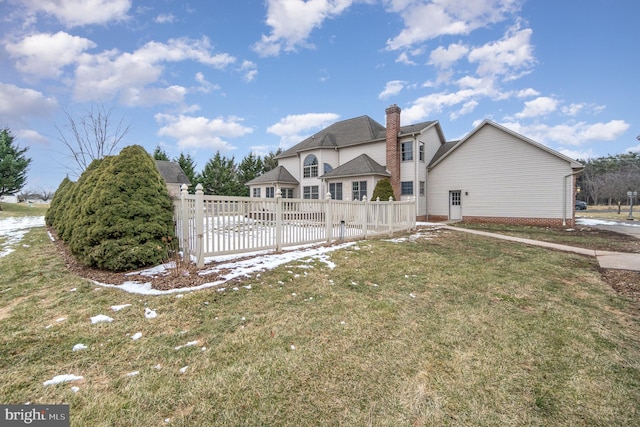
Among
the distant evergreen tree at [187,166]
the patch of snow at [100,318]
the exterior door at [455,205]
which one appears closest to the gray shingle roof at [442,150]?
the exterior door at [455,205]

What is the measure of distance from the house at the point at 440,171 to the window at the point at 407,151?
0.07 meters

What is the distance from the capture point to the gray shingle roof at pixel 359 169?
18.4 meters

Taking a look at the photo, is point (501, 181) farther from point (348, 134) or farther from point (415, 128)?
point (348, 134)

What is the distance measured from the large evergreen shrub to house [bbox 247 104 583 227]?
44.0 ft

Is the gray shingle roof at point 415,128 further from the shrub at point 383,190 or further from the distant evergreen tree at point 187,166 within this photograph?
the distant evergreen tree at point 187,166

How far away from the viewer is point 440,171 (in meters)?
19.5

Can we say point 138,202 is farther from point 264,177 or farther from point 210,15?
point 264,177

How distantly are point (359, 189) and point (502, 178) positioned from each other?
→ 8.75 meters

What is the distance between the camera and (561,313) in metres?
4.04

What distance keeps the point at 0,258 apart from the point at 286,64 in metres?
15.1

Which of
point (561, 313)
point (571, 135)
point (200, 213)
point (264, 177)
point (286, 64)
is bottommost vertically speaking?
point (561, 313)

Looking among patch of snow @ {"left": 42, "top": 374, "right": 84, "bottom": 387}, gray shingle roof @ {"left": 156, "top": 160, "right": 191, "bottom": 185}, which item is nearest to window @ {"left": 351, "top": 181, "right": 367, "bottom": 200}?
patch of snow @ {"left": 42, "top": 374, "right": 84, "bottom": 387}

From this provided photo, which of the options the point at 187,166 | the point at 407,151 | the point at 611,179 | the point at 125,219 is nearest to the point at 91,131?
the point at 125,219

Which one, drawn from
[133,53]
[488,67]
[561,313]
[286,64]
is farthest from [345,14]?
[561,313]
